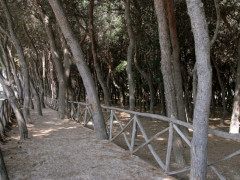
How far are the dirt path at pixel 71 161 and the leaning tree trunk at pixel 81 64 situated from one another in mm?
509

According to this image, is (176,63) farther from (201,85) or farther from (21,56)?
(21,56)

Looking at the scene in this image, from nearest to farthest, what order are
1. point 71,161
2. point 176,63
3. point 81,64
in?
point 71,161 → point 81,64 → point 176,63

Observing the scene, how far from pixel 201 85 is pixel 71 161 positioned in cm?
312

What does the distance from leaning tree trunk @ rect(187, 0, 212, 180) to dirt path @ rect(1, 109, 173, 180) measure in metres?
1.03

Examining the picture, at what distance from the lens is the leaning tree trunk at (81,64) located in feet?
20.2

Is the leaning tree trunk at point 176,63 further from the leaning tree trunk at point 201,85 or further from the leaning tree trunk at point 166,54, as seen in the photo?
the leaning tree trunk at point 201,85

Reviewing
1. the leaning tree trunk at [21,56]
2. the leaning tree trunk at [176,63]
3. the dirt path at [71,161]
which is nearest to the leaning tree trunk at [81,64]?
the dirt path at [71,161]

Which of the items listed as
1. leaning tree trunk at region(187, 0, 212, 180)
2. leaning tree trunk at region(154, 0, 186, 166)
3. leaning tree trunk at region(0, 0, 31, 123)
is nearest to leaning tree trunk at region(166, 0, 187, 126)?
leaning tree trunk at region(154, 0, 186, 166)

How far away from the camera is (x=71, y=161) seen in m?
4.78

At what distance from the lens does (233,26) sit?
435 inches

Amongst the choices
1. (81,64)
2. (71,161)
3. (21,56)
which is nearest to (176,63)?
(81,64)

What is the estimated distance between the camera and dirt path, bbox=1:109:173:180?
4059 mm

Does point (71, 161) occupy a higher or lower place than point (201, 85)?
lower

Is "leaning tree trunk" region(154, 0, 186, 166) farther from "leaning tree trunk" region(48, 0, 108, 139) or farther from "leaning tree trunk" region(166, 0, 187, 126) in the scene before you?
"leaning tree trunk" region(48, 0, 108, 139)
